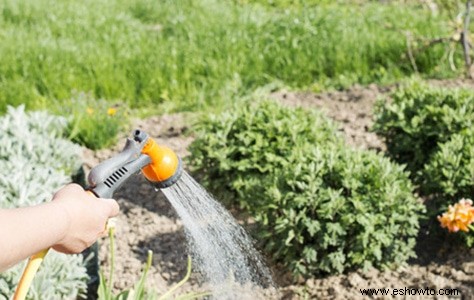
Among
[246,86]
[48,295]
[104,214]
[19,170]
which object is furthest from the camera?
[246,86]

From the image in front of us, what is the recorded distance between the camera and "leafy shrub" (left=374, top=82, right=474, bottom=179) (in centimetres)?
396

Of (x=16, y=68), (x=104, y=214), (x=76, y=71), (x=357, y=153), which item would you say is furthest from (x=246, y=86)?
(x=104, y=214)

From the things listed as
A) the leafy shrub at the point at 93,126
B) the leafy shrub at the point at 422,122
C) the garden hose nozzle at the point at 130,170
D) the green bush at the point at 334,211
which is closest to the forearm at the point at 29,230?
the garden hose nozzle at the point at 130,170

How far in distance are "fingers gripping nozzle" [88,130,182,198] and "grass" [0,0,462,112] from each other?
3.13 m

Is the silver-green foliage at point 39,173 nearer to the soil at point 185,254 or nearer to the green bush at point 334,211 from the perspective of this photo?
the soil at point 185,254

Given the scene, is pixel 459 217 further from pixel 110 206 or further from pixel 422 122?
pixel 110 206

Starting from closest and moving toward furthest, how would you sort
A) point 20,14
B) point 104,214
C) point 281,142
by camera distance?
point 104,214
point 281,142
point 20,14

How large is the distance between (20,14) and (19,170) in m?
4.05

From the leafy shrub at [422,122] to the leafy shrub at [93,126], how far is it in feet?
5.20

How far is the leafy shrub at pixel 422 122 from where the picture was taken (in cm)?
396

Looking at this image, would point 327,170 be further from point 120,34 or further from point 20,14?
point 20,14

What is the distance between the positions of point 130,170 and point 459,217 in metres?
1.70

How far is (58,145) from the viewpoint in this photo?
168 inches

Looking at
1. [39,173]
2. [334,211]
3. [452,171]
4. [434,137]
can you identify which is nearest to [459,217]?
[452,171]
